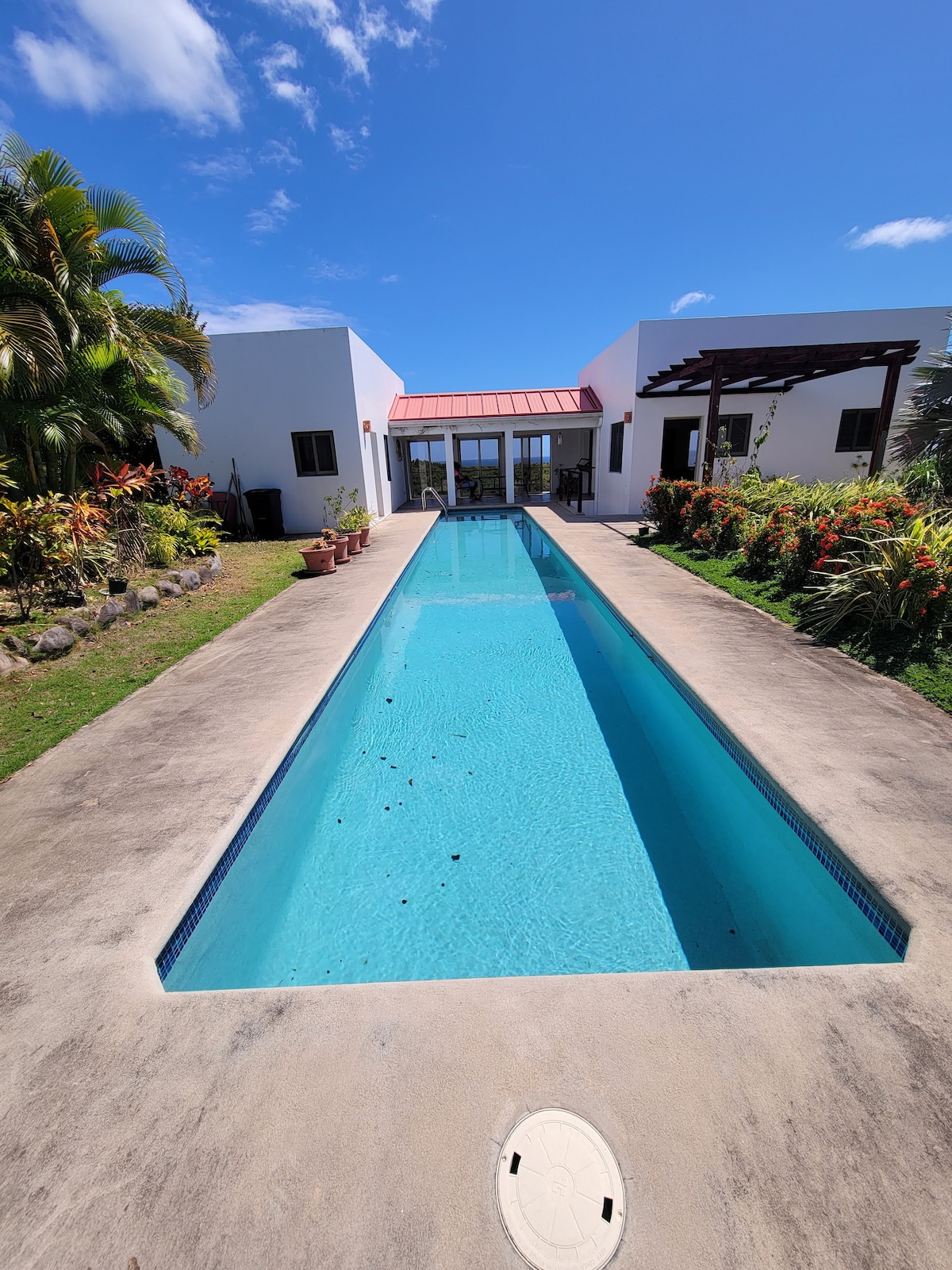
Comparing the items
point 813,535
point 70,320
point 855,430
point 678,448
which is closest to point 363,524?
point 70,320

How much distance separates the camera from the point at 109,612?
235 inches

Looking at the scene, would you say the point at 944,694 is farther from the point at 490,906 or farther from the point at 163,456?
the point at 163,456

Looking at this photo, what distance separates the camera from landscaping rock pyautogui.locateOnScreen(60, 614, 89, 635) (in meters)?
5.44

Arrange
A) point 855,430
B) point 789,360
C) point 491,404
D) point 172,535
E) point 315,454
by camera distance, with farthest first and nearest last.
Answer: point 491,404
point 855,430
point 315,454
point 789,360
point 172,535

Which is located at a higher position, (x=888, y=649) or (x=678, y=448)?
(x=678, y=448)

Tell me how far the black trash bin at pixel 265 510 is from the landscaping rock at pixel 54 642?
25.4 ft

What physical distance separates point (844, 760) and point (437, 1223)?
2885 millimetres

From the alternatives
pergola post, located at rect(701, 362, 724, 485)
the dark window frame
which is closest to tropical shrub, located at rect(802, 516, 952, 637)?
pergola post, located at rect(701, 362, 724, 485)

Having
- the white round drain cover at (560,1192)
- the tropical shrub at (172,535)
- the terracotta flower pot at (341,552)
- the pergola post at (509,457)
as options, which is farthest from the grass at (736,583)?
the pergola post at (509,457)

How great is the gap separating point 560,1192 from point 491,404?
18308mm

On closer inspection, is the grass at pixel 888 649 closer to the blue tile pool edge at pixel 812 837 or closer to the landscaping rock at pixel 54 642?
the blue tile pool edge at pixel 812 837

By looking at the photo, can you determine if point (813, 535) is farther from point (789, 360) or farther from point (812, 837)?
point (789, 360)

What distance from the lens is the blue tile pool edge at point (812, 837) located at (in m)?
2.09

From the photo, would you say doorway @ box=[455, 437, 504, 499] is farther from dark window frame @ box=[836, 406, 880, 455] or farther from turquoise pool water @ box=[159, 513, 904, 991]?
turquoise pool water @ box=[159, 513, 904, 991]
